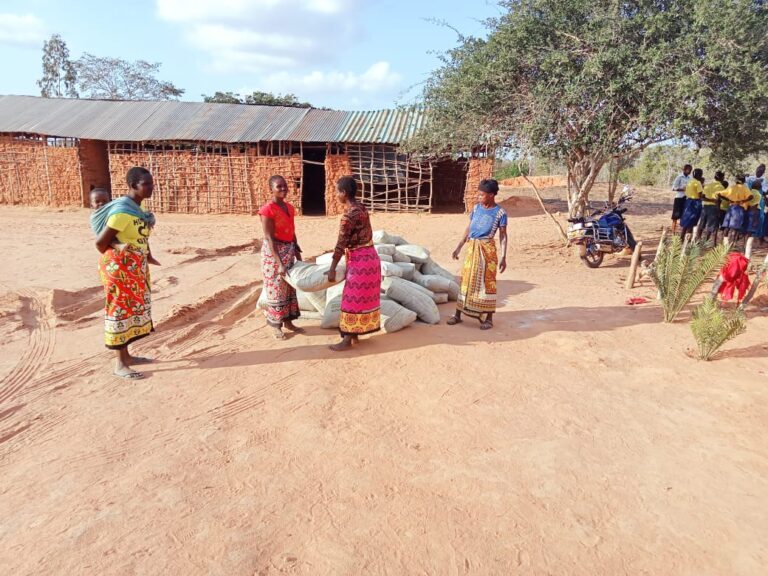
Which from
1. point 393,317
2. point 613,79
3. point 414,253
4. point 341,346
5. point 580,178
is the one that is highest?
point 613,79

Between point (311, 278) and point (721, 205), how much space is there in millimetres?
7882

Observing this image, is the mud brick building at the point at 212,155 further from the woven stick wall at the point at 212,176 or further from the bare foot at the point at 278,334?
the bare foot at the point at 278,334

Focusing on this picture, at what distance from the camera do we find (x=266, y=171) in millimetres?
14852

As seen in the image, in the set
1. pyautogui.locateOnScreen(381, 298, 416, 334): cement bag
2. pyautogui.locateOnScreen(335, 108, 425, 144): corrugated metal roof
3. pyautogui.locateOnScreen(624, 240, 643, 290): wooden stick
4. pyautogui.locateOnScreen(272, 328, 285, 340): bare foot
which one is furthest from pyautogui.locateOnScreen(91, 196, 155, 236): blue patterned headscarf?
pyautogui.locateOnScreen(335, 108, 425, 144): corrugated metal roof

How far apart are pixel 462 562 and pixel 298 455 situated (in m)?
1.14

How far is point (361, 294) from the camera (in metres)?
4.32

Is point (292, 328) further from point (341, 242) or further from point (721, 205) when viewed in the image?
point (721, 205)

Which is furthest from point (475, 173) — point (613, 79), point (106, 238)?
point (106, 238)

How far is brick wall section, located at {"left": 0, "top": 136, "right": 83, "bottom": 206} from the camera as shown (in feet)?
51.4

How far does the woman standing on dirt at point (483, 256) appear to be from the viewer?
15.6ft

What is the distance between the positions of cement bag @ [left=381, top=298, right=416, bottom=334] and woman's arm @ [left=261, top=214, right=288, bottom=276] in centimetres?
103

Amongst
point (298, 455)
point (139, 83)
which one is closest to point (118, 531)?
point (298, 455)

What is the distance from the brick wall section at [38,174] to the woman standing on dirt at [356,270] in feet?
48.6

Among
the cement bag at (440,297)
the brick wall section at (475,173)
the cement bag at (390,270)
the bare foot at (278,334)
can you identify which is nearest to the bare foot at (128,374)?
the bare foot at (278,334)
